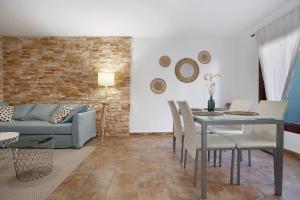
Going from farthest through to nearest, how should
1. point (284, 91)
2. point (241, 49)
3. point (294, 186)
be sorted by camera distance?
1. point (241, 49)
2. point (284, 91)
3. point (294, 186)

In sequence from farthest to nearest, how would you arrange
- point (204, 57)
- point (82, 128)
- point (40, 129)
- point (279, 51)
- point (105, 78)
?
1. point (204, 57)
2. point (105, 78)
3. point (82, 128)
4. point (40, 129)
5. point (279, 51)

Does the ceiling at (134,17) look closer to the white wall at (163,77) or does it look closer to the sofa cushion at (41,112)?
the white wall at (163,77)

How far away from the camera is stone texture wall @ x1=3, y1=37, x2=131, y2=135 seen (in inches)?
201

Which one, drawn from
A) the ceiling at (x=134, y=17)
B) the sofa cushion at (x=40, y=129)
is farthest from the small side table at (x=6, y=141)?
the ceiling at (x=134, y=17)

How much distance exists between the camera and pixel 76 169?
2916 millimetres

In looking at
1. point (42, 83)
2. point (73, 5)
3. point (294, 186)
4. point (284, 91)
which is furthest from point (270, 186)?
point (42, 83)

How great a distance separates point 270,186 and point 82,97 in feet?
13.4

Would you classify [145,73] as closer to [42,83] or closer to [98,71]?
[98,71]

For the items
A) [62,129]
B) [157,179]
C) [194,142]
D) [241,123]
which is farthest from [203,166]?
[62,129]

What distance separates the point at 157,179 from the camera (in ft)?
8.46

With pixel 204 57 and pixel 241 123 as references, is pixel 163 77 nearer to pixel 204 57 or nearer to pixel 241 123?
pixel 204 57

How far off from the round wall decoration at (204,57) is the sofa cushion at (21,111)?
3841 mm

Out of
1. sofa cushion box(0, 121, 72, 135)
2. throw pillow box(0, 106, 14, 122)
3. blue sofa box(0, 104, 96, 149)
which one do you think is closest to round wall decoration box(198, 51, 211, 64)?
blue sofa box(0, 104, 96, 149)

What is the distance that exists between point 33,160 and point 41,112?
1525mm
